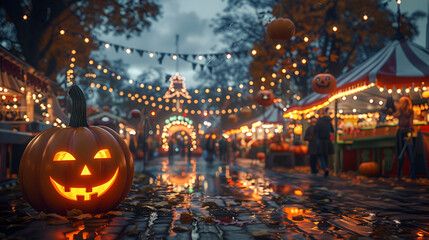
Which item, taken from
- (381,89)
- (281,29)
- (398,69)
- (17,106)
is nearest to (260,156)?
(381,89)

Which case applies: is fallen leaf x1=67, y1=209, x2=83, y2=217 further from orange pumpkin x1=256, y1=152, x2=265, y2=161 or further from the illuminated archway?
the illuminated archway

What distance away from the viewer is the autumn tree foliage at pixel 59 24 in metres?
17.3

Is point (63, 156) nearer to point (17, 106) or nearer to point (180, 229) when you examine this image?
point (180, 229)

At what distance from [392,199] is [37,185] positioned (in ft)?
17.2

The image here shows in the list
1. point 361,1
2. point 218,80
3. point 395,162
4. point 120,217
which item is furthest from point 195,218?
point 218,80

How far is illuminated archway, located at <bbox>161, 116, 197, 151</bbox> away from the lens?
53.1 m

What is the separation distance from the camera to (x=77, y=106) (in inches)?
214

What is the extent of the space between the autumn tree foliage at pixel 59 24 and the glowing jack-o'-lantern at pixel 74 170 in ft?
33.0

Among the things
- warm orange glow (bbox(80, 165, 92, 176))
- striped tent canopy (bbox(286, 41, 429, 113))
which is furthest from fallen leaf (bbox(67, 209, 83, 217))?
striped tent canopy (bbox(286, 41, 429, 113))

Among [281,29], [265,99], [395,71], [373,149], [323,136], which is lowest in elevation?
[373,149]

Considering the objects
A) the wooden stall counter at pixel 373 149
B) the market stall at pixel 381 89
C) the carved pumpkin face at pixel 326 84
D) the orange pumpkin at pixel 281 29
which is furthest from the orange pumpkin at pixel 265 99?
the orange pumpkin at pixel 281 29

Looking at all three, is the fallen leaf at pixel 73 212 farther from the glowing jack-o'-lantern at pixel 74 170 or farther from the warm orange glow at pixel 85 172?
the warm orange glow at pixel 85 172

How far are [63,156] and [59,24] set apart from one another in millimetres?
14066

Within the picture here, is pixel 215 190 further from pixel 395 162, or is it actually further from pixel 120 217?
pixel 395 162
